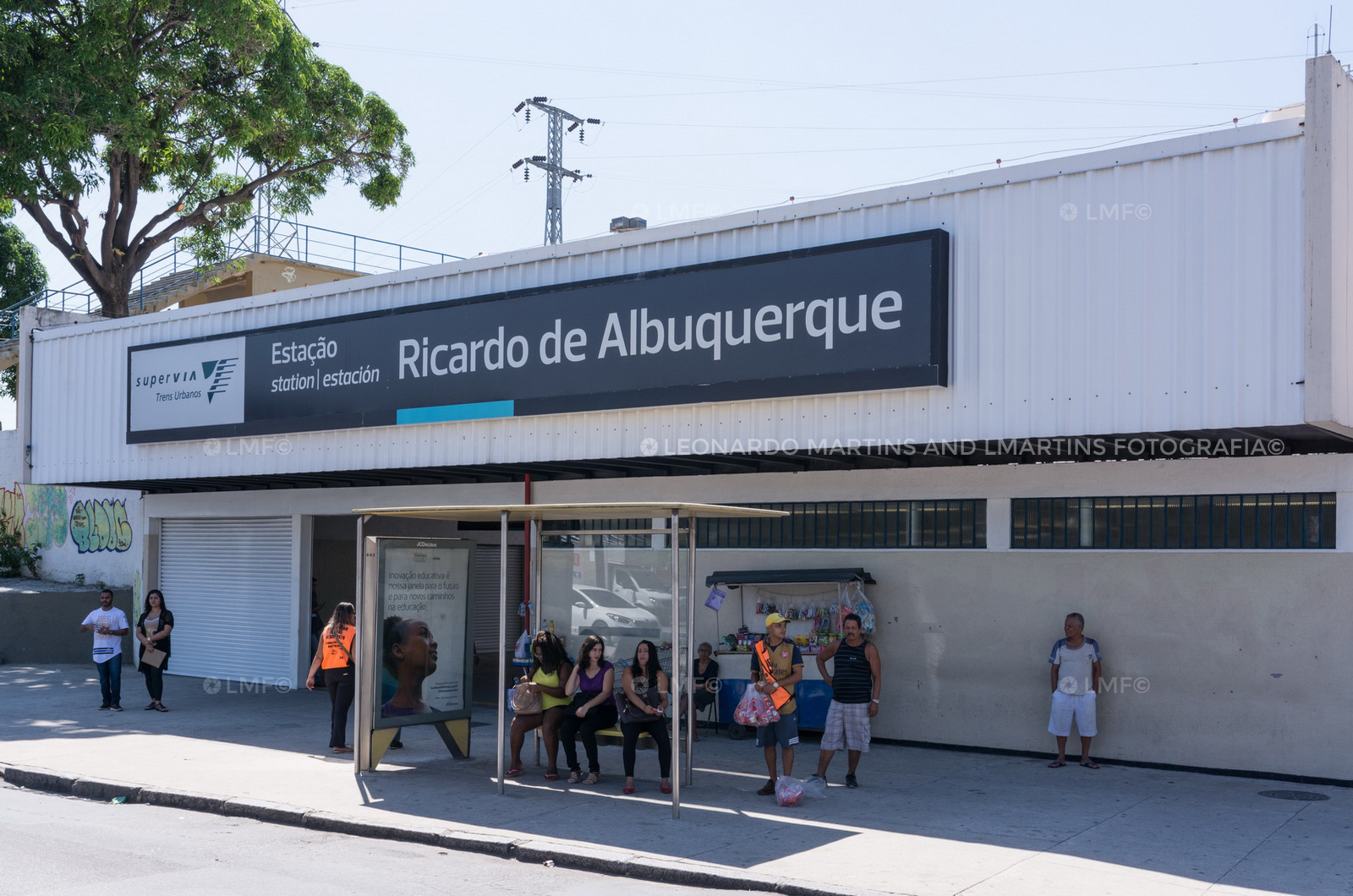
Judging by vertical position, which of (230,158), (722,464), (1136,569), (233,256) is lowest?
(1136,569)

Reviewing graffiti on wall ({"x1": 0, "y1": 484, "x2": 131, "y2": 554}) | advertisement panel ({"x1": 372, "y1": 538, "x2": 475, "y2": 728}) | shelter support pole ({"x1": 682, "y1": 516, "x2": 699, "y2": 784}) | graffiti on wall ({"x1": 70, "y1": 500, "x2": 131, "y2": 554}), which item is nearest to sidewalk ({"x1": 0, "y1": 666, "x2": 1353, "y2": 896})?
shelter support pole ({"x1": 682, "y1": 516, "x2": 699, "y2": 784})

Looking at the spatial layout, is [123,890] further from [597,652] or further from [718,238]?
[718,238]

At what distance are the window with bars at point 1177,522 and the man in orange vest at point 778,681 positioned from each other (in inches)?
141

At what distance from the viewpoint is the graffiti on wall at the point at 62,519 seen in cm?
2370

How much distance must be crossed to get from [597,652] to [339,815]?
111 inches

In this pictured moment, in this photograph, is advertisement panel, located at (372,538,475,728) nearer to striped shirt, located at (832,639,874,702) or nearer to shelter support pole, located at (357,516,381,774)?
shelter support pole, located at (357,516,381,774)

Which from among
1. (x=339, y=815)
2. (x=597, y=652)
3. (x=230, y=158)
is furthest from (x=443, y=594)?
(x=230, y=158)

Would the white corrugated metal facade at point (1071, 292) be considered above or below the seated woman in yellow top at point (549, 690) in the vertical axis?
above

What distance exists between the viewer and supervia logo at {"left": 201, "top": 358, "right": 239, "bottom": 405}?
18281 mm

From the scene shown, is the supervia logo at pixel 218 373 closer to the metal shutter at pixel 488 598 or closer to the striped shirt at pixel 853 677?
the metal shutter at pixel 488 598

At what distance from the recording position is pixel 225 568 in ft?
68.8

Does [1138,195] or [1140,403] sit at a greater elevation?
[1138,195]

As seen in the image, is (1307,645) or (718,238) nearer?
(1307,645)

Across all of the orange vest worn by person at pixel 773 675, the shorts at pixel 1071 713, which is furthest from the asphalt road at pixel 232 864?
the shorts at pixel 1071 713
